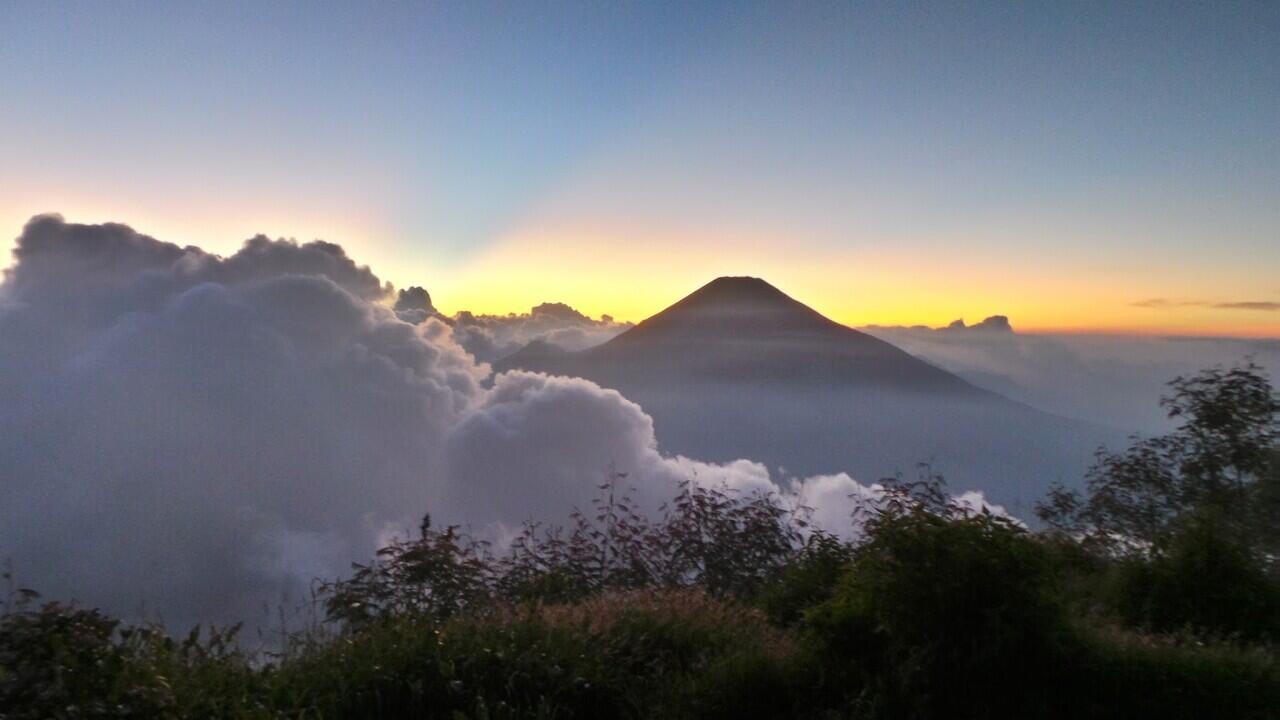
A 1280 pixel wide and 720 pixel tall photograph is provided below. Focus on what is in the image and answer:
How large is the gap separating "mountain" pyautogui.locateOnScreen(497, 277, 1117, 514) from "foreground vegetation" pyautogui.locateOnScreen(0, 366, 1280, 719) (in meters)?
131

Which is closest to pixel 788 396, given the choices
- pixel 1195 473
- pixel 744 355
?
pixel 744 355

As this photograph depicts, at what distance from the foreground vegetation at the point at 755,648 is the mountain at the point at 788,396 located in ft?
429

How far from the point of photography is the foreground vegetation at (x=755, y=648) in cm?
534

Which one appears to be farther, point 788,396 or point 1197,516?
point 788,396

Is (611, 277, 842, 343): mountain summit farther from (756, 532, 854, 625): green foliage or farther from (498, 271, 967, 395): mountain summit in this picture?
(756, 532, 854, 625): green foliage

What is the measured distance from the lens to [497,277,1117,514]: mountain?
15200 cm

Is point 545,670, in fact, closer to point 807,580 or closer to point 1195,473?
point 807,580

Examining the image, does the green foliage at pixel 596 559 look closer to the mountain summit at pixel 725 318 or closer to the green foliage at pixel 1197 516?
the green foliage at pixel 1197 516

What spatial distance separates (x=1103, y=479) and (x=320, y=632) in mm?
10383

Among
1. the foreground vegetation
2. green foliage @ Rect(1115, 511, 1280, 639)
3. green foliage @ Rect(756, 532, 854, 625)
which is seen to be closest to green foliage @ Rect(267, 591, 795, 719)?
the foreground vegetation

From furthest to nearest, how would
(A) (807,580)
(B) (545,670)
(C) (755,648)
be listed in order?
(A) (807,580), (C) (755,648), (B) (545,670)

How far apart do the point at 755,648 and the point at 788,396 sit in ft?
627

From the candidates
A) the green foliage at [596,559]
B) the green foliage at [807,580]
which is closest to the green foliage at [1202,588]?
the green foliage at [807,580]

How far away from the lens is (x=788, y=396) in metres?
194
